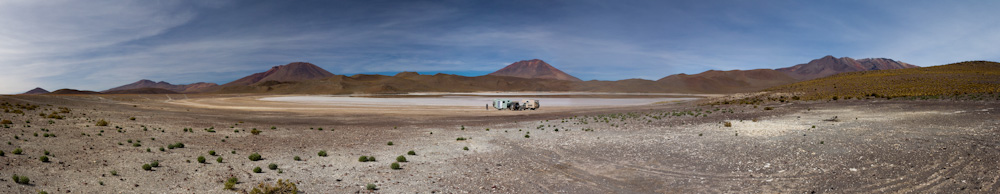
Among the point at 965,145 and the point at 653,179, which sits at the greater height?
the point at 965,145

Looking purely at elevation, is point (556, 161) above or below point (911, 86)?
below

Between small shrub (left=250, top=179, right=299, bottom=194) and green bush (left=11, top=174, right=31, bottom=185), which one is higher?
green bush (left=11, top=174, right=31, bottom=185)

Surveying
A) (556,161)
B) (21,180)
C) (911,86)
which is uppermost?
(911,86)

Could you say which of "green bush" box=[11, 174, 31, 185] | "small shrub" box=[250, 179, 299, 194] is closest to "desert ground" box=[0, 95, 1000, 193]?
"green bush" box=[11, 174, 31, 185]

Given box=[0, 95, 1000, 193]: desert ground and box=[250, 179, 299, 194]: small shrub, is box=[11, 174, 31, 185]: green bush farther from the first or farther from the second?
box=[250, 179, 299, 194]: small shrub

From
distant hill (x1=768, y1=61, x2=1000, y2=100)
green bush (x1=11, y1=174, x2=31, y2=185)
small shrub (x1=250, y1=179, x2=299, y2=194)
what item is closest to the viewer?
small shrub (x1=250, y1=179, x2=299, y2=194)

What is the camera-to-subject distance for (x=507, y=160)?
1506cm

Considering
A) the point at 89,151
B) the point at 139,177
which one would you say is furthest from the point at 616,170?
the point at 89,151

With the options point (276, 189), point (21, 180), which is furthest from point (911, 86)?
point (21, 180)

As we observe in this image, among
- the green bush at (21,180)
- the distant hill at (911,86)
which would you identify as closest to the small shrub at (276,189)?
the green bush at (21,180)

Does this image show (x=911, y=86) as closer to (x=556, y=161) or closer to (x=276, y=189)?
(x=556, y=161)

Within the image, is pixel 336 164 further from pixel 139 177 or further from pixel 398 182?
pixel 139 177

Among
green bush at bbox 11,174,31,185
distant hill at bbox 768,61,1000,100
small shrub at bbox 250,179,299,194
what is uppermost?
distant hill at bbox 768,61,1000,100

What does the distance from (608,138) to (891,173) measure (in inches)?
416
